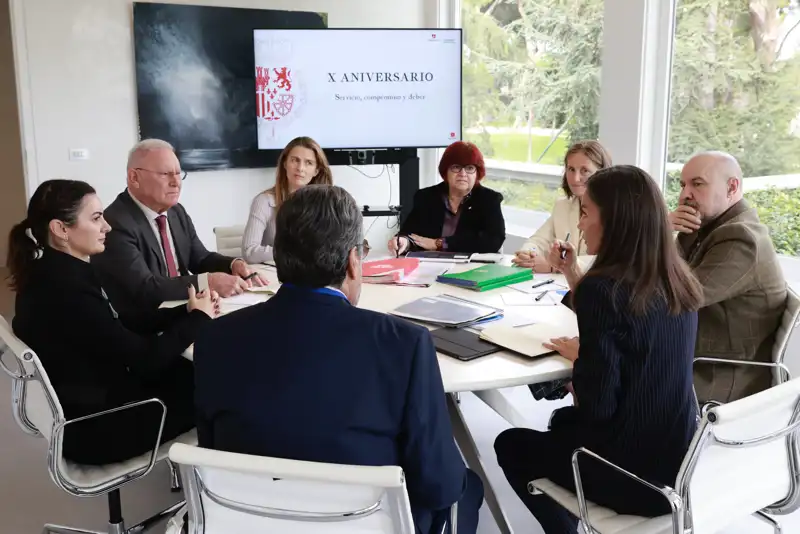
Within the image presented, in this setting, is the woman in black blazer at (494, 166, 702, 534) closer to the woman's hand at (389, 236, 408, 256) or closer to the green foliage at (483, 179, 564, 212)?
the woman's hand at (389, 236, 408, 256)

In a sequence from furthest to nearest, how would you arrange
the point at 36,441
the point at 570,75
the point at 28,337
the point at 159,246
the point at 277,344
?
the point at 570,75
the point at 36,441
the point at 159,246
the point at 28,337
the point at 277,344

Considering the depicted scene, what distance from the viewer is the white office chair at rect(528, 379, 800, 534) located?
59.3 inches

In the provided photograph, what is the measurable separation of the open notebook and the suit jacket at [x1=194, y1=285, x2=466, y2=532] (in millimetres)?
584

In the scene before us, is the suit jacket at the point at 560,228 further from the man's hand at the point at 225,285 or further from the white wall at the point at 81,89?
→ the white wall at the point at 81,89

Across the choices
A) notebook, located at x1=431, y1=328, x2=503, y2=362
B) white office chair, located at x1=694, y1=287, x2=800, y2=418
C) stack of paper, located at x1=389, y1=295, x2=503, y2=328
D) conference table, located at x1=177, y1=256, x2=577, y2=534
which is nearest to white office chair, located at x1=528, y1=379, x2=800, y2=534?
conference table, located at x1=177, y1=256, x2=577, y2=534

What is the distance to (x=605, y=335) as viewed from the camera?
172 centimetres

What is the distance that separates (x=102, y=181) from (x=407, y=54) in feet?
7.31

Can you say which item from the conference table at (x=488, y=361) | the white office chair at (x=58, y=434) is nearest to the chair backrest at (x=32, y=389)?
the white office chair at (x=58, y=434)

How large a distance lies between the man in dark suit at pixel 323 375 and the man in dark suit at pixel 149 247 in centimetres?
118

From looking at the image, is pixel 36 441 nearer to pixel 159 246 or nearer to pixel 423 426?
pixel 159 246

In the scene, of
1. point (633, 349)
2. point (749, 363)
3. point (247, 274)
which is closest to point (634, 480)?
point (633, 349)

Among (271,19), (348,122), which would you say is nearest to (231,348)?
(348,122)

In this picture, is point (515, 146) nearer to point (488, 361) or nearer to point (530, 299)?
point (530, 299)

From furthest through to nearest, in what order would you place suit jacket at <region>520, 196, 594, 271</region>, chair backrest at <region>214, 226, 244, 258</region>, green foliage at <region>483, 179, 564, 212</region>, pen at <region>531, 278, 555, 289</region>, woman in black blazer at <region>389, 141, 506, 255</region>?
green foliage at <region>483, 179, 564, 212</region>, chair backrest at <region>214, 226, 244, 258</region>, woman in black blazer at <region>389, 141, 506, 255</region>, suit jacket at <region>520, 196, 594, 271</region>, pen at <region>531, 278, 555, 289</region>
